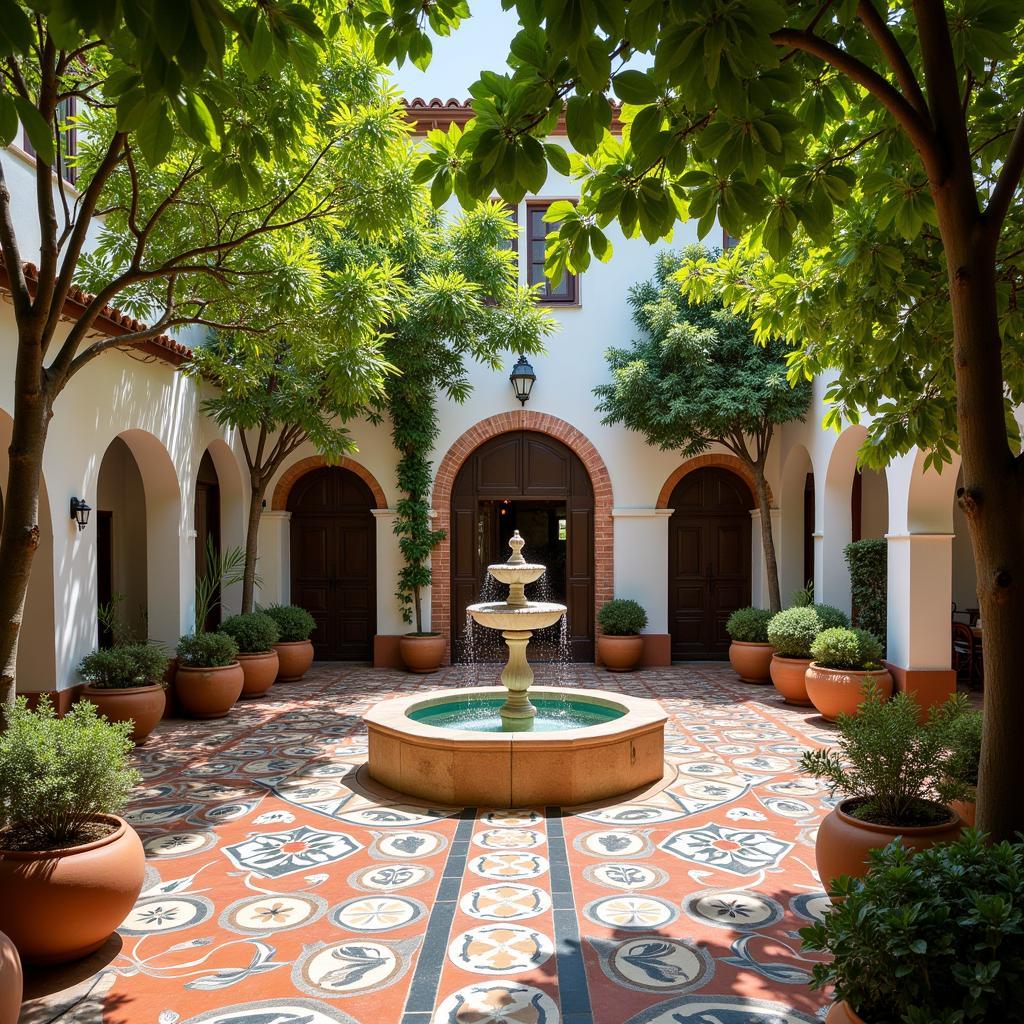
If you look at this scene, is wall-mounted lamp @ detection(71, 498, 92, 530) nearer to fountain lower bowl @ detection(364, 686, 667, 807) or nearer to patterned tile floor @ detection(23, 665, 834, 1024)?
patterned tile floor @ detection(23, 665, 834, 1024)

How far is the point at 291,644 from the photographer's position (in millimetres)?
11602

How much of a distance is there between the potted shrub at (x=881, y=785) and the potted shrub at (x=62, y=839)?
129 inches

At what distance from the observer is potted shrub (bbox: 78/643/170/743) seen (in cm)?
739

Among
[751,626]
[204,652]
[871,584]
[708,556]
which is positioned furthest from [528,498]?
[204,652]

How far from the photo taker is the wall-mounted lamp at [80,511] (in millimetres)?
7402

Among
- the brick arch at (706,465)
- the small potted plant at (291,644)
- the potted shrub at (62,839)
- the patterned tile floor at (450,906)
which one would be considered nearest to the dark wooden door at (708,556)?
the brick arch at (706,465)

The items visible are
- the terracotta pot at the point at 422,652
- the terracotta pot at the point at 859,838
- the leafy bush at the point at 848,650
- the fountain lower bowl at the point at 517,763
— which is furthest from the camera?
the terracotta pot at the point at 422,652

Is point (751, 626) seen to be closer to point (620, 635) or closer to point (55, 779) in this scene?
point (620, 635)

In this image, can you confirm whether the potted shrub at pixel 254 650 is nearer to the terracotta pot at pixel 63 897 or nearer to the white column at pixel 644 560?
the white column at pixel 644 560

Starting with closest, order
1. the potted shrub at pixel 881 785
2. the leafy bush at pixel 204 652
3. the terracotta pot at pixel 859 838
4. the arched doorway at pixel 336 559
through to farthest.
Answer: the terracotta pot at pixel 859 838 < the potted shrub at pixel 881 785 < the leafy bush at pixel 204 652 < the arched doorway at pixel 336 559

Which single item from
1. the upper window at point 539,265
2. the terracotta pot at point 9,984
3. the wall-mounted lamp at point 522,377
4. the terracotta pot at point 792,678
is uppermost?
the upper window at point 539,265

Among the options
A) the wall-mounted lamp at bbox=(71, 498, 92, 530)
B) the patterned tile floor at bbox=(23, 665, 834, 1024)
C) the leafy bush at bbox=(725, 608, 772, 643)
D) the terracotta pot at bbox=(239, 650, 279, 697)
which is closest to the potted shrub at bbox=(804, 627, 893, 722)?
the patterned tile floor at bbox=(23, 665, 834, 1024)

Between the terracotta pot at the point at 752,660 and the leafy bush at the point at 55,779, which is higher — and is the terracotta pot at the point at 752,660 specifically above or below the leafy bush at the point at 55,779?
below

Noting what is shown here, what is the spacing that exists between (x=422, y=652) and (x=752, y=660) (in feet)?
15.4
